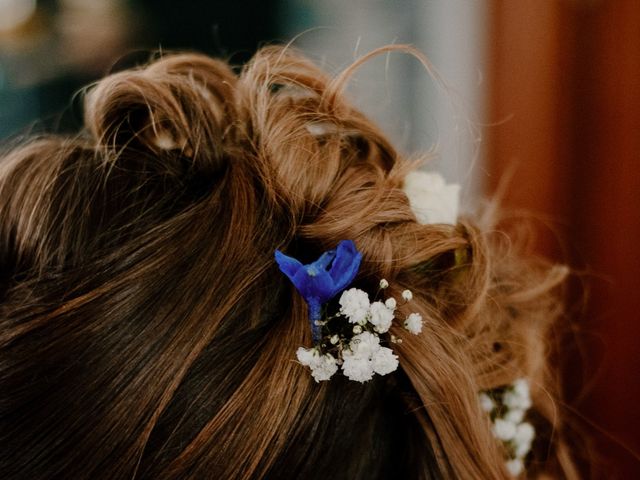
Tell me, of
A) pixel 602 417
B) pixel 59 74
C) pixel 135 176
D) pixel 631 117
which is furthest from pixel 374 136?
pixel 59 74

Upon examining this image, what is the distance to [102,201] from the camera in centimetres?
58

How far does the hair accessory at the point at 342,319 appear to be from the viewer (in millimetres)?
508

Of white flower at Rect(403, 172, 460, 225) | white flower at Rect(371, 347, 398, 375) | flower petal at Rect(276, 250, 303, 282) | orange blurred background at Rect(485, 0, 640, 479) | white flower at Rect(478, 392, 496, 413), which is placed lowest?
orange blurred background at Rect(485, 0, 640, 479)

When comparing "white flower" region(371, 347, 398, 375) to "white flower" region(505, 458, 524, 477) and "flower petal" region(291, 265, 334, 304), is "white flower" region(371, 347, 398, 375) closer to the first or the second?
"flower petal" region(291, 265, 334, 304)

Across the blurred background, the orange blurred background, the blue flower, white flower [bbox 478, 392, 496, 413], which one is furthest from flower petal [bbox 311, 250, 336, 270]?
the orange blurred background

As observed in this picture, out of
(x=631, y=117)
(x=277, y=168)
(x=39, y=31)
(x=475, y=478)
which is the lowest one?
(x=631, y=117)

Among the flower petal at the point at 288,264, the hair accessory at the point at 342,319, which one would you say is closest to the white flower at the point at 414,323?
the hair accessory at the point at 342,319

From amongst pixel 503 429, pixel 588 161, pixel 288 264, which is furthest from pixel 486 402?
pixel 588 161

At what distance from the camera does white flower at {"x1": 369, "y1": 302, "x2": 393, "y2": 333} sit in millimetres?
521

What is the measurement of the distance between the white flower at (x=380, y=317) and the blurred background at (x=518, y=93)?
0.63 m

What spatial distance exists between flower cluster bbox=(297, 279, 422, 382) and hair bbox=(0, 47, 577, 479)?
3cm

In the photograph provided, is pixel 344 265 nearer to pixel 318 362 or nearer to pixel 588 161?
pixel 318 362

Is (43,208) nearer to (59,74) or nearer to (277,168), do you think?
(277,168)

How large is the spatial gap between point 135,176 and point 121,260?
0.29 ft
